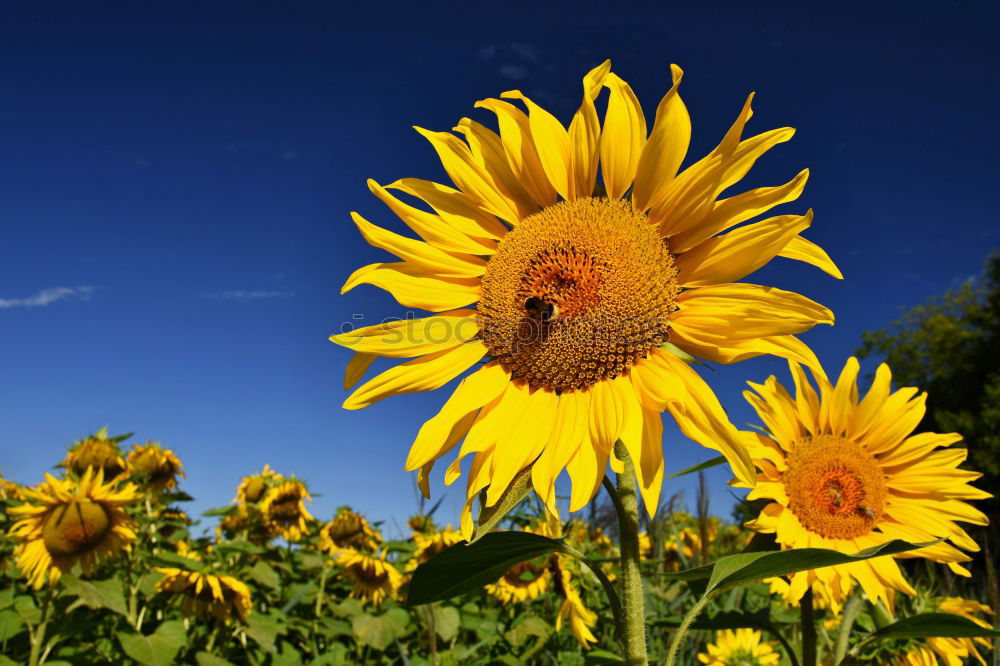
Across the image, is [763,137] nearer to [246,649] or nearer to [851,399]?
[851,399]

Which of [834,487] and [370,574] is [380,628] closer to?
[370,574]

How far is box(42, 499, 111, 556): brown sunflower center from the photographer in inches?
185

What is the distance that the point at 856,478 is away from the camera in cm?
282

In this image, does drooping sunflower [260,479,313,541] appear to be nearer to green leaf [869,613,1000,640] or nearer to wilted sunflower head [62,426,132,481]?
wilted sunflower head [62,426,132,481]

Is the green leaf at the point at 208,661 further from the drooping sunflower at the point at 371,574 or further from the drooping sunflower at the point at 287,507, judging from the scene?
the drooping sunflower at the point at 287,507

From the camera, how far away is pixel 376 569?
5855mm

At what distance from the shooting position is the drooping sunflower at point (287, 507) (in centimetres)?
703

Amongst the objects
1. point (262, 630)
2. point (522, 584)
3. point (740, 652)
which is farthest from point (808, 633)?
point (262, 630)

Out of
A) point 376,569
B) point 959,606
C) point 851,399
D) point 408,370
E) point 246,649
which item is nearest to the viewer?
point 408,370

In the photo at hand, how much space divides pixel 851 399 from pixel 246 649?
4.64 m

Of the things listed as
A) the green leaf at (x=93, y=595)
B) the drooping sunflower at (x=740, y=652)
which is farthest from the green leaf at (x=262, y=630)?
the drooping sunflower at (x=740, y=652)

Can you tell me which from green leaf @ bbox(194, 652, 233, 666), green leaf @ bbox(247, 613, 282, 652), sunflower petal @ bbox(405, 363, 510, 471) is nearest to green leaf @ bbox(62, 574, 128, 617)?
green leaf @ bbox(194, 652, 233, 666)

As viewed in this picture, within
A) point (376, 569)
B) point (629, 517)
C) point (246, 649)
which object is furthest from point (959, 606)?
point (246, 649)

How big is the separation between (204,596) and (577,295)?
4167 mm
